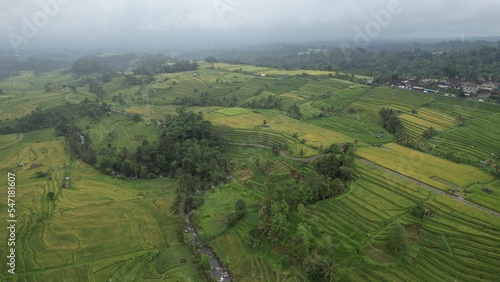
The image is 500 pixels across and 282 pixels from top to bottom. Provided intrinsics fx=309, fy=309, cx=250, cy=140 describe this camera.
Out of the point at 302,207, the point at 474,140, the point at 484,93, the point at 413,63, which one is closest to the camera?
the point at 302,207

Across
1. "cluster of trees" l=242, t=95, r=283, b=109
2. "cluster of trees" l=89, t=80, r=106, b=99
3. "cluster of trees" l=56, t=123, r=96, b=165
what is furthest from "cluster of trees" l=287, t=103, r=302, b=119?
"cluster of trees" l=89, t=80, r=106, b=99

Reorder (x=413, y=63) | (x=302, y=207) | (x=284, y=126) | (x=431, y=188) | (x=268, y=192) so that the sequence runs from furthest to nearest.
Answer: (x=413, y=63)
(x=284, y=126)
(x=268, y=192)
(x=431, y=188)
(x=302, y=207)

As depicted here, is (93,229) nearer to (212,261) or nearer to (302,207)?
(212,261)

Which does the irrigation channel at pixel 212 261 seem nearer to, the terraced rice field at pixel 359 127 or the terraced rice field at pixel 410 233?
the terraced rice field at pixel 410 233

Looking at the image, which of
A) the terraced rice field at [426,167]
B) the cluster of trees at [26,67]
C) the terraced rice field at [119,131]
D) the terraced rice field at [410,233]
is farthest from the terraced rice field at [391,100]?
the cluster of trees at [26,67]

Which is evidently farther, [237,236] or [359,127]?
[359,127]

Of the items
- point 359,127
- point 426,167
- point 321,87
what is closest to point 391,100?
point 359,127

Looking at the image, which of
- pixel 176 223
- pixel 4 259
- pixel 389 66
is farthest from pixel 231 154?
pixel 389 66

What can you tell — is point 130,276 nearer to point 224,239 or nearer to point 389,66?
point 224,239
